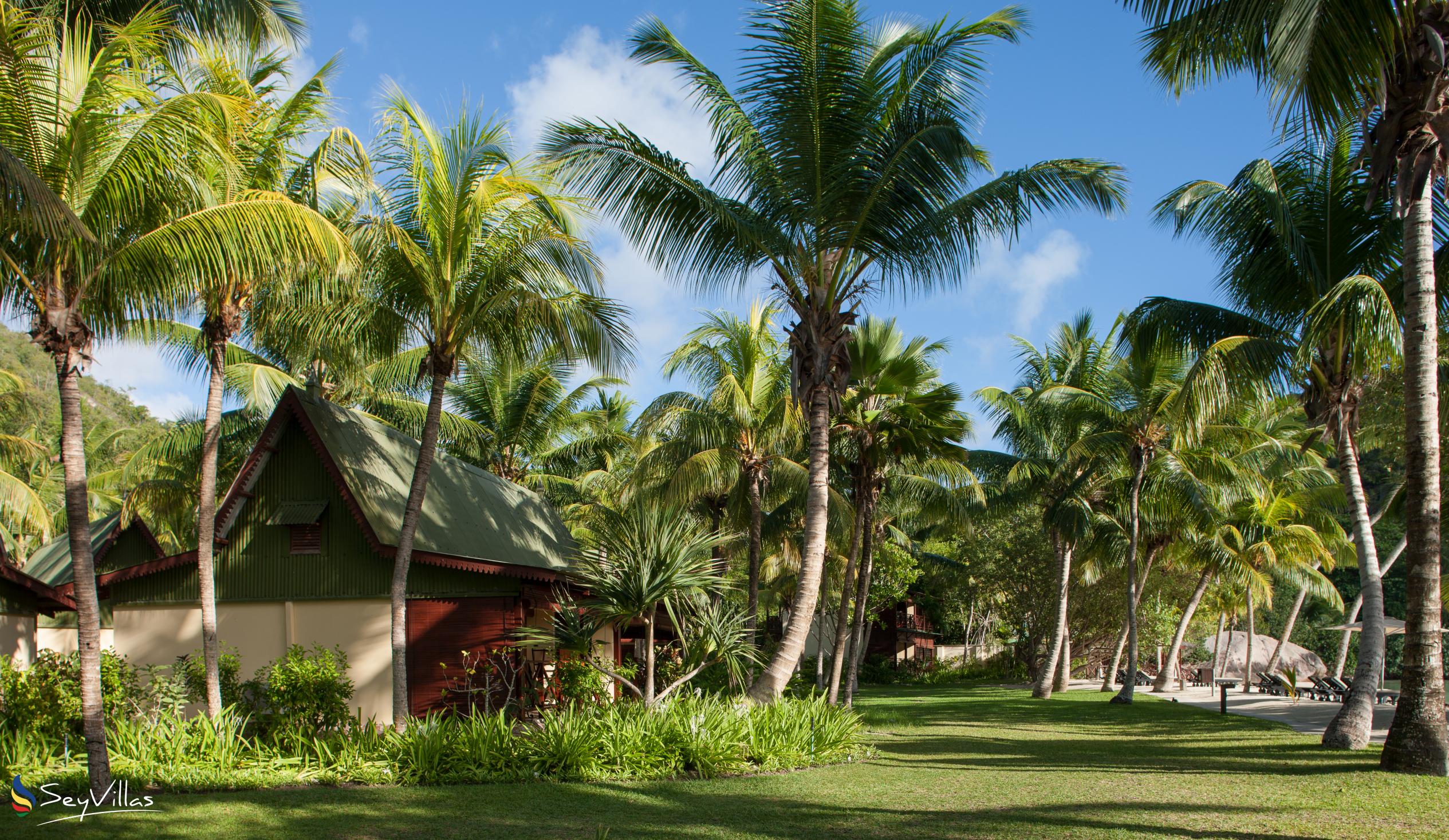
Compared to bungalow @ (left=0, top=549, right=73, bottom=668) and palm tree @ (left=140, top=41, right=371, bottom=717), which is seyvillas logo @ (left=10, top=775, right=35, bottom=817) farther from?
bungalow @ (left=0, top=549, right=73, bottom=668)

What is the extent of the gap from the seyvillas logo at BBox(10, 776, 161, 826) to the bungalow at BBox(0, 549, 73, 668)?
7.28 meters

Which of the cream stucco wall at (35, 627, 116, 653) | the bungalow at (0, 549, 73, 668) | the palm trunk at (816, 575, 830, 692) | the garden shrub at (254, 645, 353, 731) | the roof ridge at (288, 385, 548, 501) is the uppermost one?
the roof ridge at (288, 385, 548, 501)

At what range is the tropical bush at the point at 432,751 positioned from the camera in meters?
10.3

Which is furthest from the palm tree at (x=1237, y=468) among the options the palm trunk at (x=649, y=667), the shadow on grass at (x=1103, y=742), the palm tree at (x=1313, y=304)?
the palm trunk at (x=649, y=667)

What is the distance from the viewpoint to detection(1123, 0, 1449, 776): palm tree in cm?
938

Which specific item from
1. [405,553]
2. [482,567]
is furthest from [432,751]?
[482,567]

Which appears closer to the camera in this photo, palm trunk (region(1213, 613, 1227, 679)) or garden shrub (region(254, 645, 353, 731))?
garden shrub (region(254, 645, 353, 731))

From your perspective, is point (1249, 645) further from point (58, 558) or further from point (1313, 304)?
point (58, 558)

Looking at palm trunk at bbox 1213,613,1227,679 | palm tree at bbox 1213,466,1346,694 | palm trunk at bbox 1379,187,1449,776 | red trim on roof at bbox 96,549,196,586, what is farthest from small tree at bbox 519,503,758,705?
palm trunk at bbox 1213,613,1227,679

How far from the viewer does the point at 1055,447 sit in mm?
28562

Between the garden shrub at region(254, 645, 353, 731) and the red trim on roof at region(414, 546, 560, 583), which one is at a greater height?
the red trim on roof at region(414, 546, 560, 583)

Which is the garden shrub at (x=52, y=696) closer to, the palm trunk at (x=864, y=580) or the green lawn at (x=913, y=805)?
the green lawn at (x=913, y=805)

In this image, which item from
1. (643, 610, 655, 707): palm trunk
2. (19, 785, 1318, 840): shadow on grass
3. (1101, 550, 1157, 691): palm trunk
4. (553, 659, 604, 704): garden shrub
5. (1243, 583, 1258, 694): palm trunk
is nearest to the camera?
(19, 785, 1318, 840): shadow on grass

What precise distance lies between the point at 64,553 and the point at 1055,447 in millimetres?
27249
